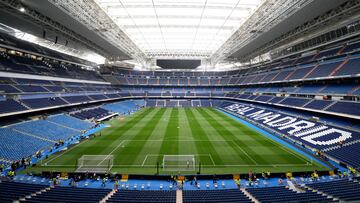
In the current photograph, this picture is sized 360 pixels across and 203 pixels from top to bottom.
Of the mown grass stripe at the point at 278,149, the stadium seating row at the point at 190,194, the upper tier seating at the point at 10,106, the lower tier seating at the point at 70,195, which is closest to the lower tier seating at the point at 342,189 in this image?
the stadium seating row at the point at 190,194

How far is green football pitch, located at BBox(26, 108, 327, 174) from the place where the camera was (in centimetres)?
1827

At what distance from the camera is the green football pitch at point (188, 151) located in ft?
59.9

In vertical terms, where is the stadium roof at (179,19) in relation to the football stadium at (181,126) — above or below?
above

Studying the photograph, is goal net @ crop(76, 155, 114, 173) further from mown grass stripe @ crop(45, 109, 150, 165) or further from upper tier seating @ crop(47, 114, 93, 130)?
upper tier seating @ crop(47, 114, 93, 130)

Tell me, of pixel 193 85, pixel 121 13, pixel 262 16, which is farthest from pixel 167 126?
pixel 193 85

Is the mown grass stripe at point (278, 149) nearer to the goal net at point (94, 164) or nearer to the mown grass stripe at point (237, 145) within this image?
the mown grass stripe at point (237, 145)

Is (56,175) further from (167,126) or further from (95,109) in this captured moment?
(95,109)

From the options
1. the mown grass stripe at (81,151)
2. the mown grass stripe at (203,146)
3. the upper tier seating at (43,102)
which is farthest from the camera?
the upper tier seating at (43,102)

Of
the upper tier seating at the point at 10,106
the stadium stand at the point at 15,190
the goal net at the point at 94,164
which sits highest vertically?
the upper tier seating at the point at 10,106

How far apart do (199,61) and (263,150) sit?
45.0 meters

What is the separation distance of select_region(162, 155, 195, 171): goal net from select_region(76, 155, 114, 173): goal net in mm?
5175

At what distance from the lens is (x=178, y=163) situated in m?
18.8

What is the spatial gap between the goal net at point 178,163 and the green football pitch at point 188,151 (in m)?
0.09

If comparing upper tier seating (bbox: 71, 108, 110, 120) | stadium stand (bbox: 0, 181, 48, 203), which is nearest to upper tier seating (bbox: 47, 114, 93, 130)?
upper tier seating (bbox: 71, 108, 110, 120)
